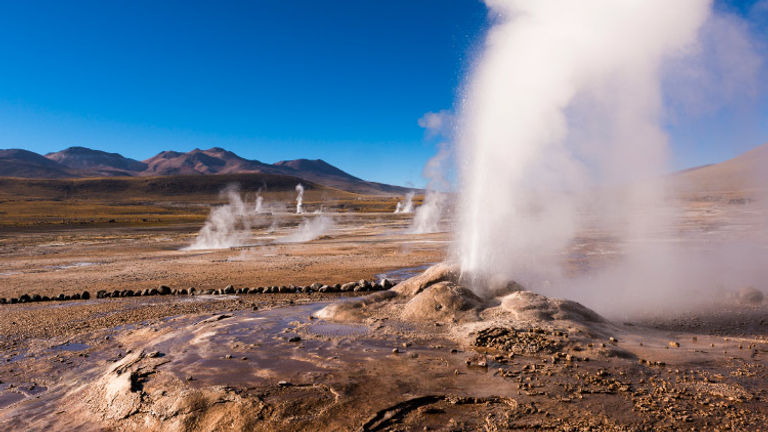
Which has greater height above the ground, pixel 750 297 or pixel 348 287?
pixel 750 297

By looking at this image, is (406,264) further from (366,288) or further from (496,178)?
(496,178)

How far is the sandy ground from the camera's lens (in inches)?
206

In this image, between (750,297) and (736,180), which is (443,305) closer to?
(750,297)

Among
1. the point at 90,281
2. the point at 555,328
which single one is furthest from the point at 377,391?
the point at 90,281

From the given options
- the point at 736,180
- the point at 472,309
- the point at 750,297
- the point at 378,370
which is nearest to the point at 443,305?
the point at 472,309

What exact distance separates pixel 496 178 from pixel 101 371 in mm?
11984

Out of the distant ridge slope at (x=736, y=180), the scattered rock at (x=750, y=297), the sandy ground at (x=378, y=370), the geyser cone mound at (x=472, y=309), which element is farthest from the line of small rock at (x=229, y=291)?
the distant ridge slope at (x=736, y=180)

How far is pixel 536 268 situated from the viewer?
17438 millimetres

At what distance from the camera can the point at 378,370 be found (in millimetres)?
6504

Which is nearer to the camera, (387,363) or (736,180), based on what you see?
(387,363)

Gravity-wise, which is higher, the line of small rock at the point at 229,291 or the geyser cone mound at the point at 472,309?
the geyser cone mound at the point at 472,309

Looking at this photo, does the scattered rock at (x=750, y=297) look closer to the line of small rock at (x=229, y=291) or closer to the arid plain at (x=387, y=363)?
the arid plain at (x=387, y=363)

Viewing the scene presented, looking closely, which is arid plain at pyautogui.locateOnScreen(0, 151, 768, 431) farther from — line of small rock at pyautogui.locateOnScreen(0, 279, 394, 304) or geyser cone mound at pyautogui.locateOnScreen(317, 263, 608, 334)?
line of small rock at pyautogui.locateOnScreen(0, 279, 394, 304)

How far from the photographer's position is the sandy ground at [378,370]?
17.1 feet
